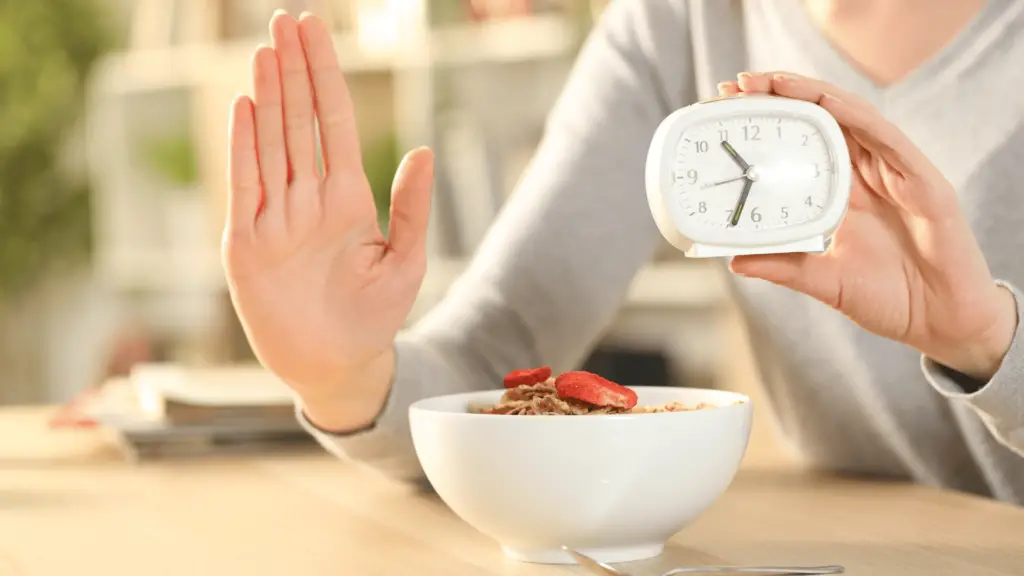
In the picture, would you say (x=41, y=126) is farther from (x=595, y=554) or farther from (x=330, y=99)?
(x=595, y=554)

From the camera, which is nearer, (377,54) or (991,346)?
(991,346)

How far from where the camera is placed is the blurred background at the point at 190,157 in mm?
2686

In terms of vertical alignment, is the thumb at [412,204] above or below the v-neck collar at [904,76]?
below

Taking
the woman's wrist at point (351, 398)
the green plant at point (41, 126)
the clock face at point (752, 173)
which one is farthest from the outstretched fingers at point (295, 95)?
the green plant at point (41, 126)

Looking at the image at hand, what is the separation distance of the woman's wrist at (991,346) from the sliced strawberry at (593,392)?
232 millimetres

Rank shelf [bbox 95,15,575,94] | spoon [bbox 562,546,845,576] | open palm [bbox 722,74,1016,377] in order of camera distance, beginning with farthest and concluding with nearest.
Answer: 1. shelf [bbox 95,15,575,94]
2. open palm [bbox 722,74,1016,377]
3. spoon [bbox 562,546,845,576]

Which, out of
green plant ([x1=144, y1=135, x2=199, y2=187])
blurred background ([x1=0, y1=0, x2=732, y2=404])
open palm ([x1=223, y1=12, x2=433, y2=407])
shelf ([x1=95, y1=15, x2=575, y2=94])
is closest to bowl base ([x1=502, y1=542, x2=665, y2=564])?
open palm ([x1=223, y1=12, x2=433, y2=407])

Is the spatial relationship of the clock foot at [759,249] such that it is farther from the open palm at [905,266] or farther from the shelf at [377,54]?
the shelf at [377,54]

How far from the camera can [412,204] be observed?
0.84m

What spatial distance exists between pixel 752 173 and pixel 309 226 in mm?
296

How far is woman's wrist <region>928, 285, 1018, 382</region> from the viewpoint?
2.48 feet

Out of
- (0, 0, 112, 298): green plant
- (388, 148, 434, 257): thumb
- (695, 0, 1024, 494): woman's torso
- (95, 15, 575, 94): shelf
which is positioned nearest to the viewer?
(388, 148, 434, 257): thumb

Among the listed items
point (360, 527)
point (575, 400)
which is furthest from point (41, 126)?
point (575, 400)

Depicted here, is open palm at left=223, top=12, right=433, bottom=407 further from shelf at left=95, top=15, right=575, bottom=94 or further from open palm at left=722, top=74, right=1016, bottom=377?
shelf at left=95, top=15, right=575, bottom=94
